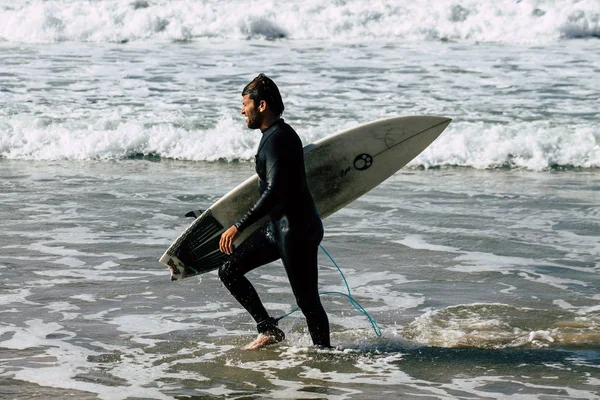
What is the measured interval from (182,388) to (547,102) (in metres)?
A: 10.8

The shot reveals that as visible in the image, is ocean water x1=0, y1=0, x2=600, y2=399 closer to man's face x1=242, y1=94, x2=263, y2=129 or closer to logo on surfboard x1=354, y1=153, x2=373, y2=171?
logo on surfboard x1=354, y1=153, x2=373, y2=171

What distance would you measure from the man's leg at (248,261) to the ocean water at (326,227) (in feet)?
1.17

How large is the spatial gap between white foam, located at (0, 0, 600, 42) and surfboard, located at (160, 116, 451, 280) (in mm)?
16451

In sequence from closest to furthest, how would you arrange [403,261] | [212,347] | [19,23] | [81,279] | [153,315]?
[212,347] < [153,315] < [81,279] < [403,261] < [19,23]

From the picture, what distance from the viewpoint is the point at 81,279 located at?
6.99 metres

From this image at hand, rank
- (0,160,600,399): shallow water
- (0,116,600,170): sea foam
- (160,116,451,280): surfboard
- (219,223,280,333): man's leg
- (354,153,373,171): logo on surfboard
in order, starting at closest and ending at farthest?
(0,160,600,399): shallow water → (219,223,280,333): man's leg → (160,116,451,280): surfboard → (354,153,373,171): logo on surfboard → (0,116,600,170): sea foam

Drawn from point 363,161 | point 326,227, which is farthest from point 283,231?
point 326,227

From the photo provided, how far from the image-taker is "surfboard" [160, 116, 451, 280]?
582 cm

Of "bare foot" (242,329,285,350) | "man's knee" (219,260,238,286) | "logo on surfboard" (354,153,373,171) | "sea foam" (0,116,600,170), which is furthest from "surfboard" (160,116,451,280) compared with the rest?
"sea foam" (0,116,600,170)

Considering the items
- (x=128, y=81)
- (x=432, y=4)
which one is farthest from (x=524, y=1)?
(x=128, y=81)

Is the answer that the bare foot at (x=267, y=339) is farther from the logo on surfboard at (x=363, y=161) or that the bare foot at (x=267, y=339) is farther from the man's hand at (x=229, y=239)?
the logo on surfboard at (x=363, y=161)

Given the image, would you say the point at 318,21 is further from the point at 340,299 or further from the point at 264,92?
the point at 264,92

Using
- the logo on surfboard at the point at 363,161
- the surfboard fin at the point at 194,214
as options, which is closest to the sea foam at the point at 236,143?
the logo on surfboard at the point at 363,161

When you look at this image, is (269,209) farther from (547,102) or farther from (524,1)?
(524,1)
